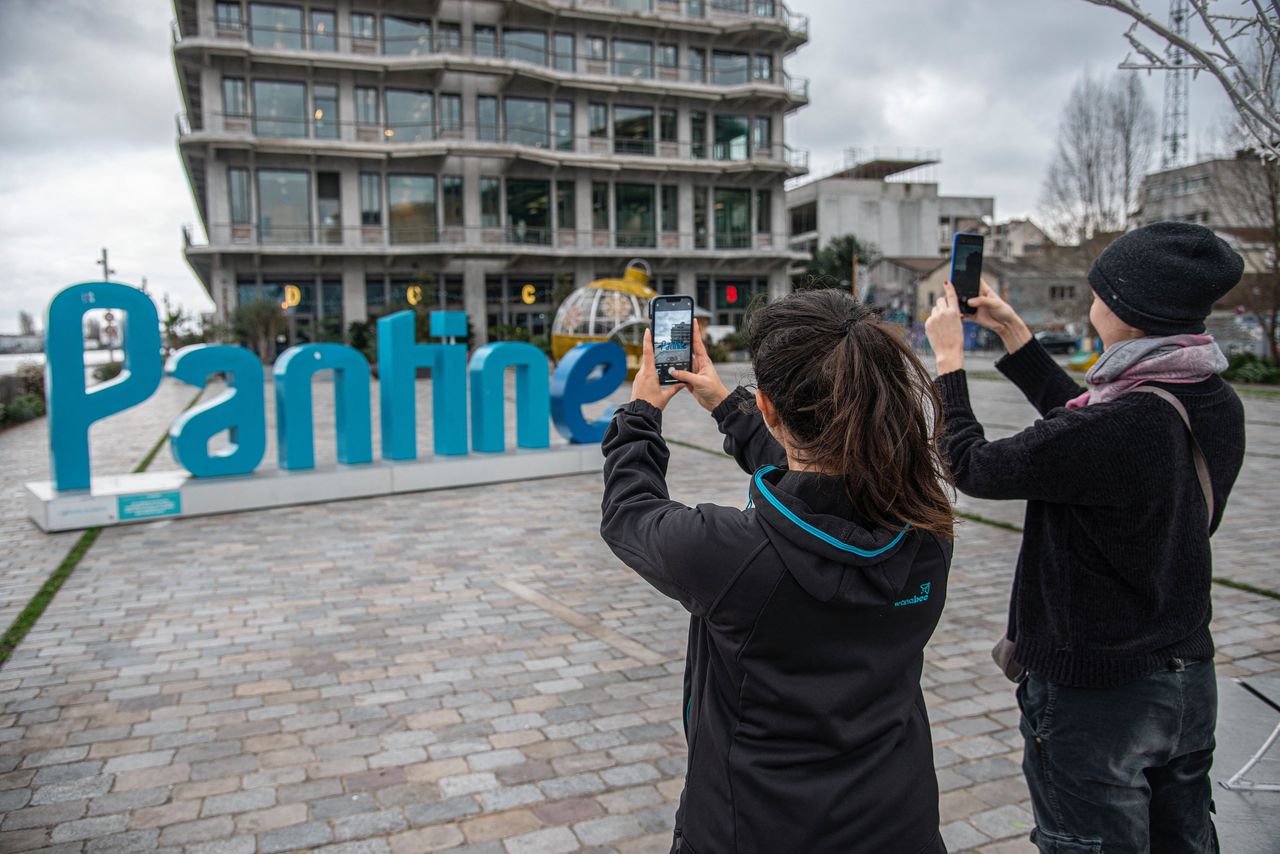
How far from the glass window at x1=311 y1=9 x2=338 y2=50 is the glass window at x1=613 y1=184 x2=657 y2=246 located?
13.0 metres

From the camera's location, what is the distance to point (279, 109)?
35.6 m

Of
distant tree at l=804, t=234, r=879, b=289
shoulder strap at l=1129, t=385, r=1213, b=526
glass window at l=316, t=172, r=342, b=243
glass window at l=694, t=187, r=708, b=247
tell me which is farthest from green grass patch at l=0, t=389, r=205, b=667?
distant tree at l=804, t=234, r=879, b=289

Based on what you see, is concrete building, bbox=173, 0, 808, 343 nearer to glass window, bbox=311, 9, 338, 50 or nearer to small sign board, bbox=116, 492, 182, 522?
glass window, bbox=311, 9, 338, 50

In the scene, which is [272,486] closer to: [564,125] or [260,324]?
[260,324]

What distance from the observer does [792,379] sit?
161cm

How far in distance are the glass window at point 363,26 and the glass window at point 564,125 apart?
8104 mm

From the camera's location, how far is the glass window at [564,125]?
131 feet

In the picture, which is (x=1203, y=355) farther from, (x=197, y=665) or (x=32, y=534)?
(x=32, y=534)

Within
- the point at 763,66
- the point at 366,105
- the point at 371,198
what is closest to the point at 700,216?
the point at 763,66

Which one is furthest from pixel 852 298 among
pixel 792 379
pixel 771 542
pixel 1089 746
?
pixel 1089 746

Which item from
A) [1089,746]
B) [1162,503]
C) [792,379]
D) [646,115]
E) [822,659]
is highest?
[646,115]

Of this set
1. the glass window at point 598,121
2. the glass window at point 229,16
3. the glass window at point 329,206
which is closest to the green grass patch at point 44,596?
the glass window at point 329,206

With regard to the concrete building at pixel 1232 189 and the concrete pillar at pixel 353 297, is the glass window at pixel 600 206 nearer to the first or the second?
the concrete pillar at pixel 353 297

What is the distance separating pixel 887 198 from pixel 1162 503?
59814 millimetres
